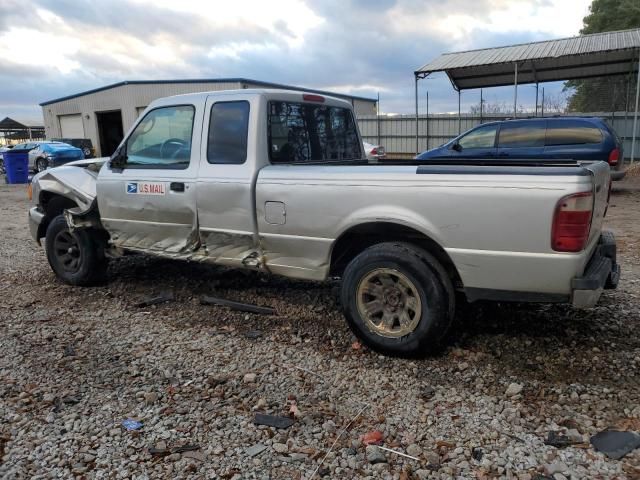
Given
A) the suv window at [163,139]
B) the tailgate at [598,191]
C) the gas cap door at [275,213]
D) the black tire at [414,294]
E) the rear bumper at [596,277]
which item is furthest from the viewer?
the suv window at [163,139]

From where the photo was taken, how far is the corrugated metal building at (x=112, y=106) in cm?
2912

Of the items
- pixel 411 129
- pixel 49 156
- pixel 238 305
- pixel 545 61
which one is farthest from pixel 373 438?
pixel 49 156

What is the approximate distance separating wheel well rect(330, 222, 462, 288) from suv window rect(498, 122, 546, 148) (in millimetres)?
8177

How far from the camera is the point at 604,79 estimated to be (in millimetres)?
23719

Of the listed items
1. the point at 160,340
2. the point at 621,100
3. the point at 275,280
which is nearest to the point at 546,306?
the point at 275,280

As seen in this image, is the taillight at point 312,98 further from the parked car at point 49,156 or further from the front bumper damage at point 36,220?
the parked car at point 49,156

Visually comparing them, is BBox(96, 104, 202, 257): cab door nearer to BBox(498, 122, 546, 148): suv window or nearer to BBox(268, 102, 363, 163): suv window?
BBox(268, 102, 363, 163): suv window

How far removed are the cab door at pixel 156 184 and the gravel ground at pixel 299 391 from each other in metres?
0.72

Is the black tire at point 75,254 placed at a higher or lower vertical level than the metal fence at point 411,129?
lower

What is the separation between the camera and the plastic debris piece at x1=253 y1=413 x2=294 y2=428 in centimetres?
304

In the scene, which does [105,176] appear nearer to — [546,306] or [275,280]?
[275,280]

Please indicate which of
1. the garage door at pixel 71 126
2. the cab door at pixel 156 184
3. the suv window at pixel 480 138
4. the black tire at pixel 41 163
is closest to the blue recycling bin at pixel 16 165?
the black tire at pixel 41 163

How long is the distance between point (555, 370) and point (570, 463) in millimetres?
1036

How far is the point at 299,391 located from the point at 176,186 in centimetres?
222
